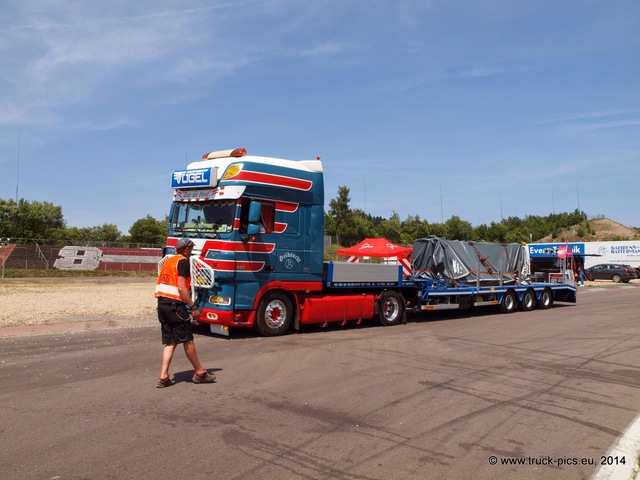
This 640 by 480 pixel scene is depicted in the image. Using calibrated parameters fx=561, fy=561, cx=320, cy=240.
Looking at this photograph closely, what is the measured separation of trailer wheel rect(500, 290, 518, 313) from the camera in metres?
19.3

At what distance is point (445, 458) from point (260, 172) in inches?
313

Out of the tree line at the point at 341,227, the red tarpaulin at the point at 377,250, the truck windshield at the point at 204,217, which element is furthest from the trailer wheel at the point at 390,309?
the tree line at the point at 341,227

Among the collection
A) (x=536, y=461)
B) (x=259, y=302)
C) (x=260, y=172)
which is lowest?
(x=536, y=461)

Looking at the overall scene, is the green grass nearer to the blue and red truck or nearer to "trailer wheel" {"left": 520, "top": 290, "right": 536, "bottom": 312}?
the blue and red truck

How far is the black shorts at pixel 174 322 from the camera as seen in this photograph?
721cm

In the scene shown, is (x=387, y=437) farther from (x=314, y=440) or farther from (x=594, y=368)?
(x=594, y=368)

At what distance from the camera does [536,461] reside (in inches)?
195

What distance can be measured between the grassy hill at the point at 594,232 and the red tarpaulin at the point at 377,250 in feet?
243

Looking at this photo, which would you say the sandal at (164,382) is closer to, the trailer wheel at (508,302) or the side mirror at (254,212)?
the side mirror at (254,212)

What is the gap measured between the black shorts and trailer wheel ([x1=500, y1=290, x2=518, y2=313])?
1437 centimetres

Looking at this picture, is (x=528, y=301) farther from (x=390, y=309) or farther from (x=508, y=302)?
(x=390, y=309)

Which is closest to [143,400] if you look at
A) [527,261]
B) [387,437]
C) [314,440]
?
[314,440]

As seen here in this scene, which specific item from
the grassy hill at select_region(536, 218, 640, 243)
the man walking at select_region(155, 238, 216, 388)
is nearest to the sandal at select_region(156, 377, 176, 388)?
the man walking at select_region(155, 238, 216, 388)

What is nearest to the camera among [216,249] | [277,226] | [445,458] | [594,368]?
[445,458]
